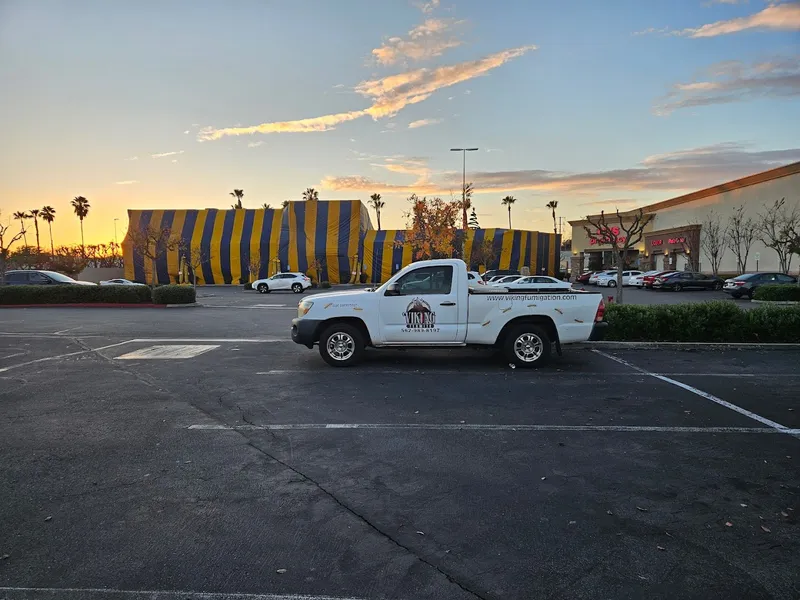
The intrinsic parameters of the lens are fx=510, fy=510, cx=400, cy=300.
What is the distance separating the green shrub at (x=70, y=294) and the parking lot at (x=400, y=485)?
51.6 ft

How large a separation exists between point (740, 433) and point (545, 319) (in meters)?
3.82

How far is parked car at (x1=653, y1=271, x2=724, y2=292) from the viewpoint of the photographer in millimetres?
37062

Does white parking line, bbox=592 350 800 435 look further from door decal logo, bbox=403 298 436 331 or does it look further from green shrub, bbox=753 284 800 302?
green shrub, bbox=753 284 800 302

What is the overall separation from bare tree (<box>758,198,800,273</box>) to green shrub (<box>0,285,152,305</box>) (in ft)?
126

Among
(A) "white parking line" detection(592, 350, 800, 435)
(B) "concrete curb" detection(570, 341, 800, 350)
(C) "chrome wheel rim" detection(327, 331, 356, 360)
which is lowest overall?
Answer: (A) "white parking line" detection(592, 350, 800, 435)

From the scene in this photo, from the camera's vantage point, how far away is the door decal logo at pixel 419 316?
9094 millimetres

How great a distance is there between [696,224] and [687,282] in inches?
519

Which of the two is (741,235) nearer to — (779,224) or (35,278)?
Result: (779,224)

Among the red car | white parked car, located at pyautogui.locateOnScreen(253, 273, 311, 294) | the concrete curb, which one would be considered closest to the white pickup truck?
the concrete curb

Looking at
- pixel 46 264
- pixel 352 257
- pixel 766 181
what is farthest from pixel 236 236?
pixel 766 181

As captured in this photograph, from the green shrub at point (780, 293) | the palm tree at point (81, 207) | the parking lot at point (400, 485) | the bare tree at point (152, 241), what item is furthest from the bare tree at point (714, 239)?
the palm tree at point (81, 207)

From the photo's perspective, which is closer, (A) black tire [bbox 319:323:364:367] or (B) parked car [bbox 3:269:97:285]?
(A) black tire [bbox 319:323:364:367]

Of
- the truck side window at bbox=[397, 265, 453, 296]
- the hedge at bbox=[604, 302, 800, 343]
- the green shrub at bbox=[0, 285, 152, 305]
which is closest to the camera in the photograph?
the truck side window at bbox=[397, 265, 453, 296]

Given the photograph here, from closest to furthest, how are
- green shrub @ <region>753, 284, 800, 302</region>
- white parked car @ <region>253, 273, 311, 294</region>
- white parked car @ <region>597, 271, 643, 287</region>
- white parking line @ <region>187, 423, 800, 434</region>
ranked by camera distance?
1. white parking line @ <region>187, 423, 800, 434</region>
2. green shrub @ <region>753, 284, 800, 302</region>
3. white parked car @ <region>253, 273, 311, 294</region>
4. white parked car @ <region>597, 271, 643, 287</region>
